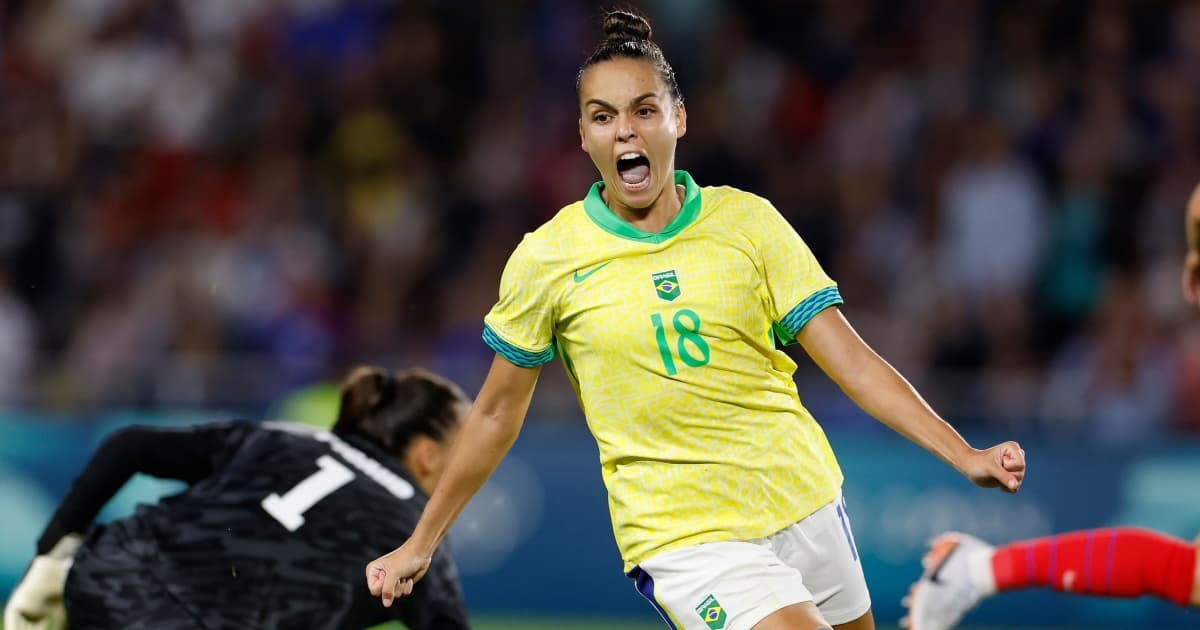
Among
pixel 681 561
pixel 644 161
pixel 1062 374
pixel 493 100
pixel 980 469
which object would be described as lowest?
pixel 681 561

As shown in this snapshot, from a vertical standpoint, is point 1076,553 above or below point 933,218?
below

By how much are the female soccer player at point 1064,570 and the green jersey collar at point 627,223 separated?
1363 mm

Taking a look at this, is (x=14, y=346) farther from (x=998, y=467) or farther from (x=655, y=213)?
(x=998, y=467)

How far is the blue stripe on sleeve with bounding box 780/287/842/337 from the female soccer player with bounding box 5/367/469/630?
4.09ft

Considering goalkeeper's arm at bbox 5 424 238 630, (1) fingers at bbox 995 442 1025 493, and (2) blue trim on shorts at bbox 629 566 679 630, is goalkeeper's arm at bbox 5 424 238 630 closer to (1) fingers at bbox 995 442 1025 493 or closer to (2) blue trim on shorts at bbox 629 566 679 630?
(2) blue trim on shorts at bbox 629 566 679 630

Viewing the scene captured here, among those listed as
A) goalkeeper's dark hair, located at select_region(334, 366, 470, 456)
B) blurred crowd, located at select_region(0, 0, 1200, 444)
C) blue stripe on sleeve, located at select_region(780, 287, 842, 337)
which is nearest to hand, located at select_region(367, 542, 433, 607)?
goalkeeper's dark hair, located at select_region(334, 366, 470, 456)

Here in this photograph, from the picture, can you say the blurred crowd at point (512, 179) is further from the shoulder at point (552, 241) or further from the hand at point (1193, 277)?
Result: the hand at point (1193, 277)

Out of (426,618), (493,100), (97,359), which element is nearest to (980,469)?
(426,618)

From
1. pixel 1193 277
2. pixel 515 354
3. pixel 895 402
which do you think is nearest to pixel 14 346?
pixel 515 354

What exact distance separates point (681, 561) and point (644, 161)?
37.6 inches

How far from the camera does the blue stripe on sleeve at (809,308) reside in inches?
158

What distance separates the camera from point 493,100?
36.9ft

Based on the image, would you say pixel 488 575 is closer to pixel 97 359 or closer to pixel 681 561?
pixel 97 359

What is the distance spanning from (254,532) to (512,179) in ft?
20.9
